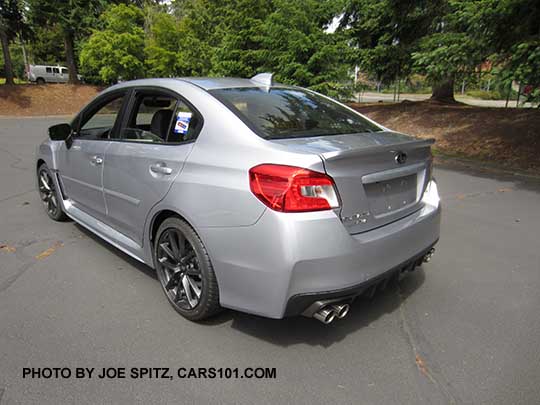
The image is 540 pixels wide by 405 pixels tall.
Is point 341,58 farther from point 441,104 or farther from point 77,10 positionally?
point 77,10

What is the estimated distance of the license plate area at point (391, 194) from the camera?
7.63ft

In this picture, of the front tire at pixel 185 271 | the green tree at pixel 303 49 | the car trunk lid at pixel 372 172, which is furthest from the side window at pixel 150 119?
the green tree at pixel 303 49

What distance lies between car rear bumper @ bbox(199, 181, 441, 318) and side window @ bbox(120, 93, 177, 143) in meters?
1.03

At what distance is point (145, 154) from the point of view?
2828 mm

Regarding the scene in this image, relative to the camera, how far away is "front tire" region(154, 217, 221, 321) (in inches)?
96.2

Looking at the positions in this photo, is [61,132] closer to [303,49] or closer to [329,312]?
[329,312]

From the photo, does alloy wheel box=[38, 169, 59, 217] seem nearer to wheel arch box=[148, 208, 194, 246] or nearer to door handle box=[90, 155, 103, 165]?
door handle box=[90, 155, 103, 165]

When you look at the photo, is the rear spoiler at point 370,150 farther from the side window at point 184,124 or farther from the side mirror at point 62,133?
the side mirror at point 62,133

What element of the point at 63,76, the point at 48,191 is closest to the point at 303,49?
the point at 48,191

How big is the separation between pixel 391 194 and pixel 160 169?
152cm

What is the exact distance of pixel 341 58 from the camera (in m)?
12.9

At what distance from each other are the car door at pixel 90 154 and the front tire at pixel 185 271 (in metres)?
1.00

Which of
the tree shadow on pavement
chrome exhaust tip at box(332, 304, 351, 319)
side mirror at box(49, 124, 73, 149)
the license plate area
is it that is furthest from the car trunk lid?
side mirror at box(49, 124, 73, 149)

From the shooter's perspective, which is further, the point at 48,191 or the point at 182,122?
the point at 48,191
